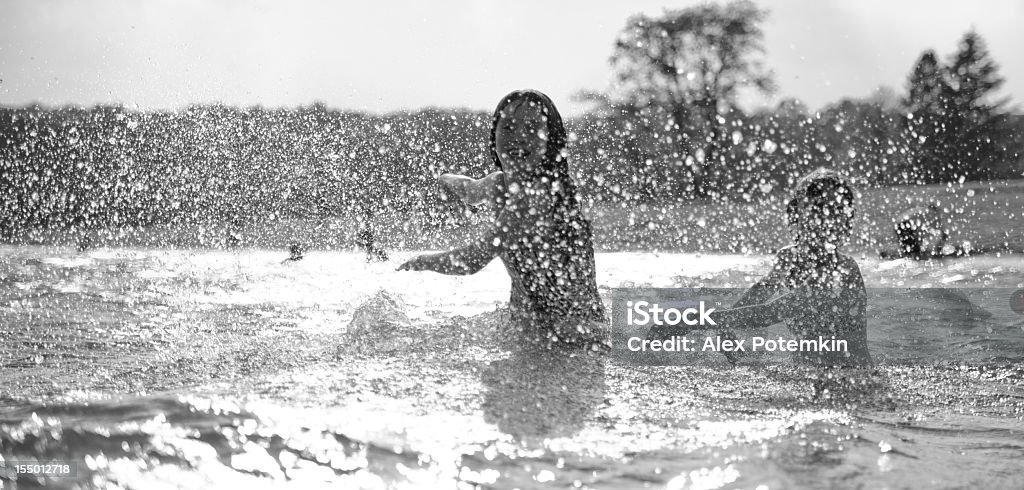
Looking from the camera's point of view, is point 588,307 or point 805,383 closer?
point 805,383

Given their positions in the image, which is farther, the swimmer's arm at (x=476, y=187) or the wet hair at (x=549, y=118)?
the swimmer's arm at (x=476, y=187)

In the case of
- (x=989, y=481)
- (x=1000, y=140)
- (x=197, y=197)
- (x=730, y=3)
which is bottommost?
(x=989, y=481)

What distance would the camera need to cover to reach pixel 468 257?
3988mm

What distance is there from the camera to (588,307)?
13.6ft

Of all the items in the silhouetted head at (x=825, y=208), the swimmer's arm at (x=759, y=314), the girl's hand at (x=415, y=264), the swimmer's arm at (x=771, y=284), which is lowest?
the swimmer's arm at (x=759, y=314)

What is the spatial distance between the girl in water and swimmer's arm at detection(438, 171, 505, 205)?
5 centimetres

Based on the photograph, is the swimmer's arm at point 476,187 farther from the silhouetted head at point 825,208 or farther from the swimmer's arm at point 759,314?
the silhouetted head at point 825,208

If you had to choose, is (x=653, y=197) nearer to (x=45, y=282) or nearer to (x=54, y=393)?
(x=45, y=282)

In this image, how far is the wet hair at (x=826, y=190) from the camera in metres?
4.18

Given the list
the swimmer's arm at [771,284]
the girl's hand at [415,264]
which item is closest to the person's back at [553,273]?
the girl's hand at [415,264]

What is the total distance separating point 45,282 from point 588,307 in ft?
20.2

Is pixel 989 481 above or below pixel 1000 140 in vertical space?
below

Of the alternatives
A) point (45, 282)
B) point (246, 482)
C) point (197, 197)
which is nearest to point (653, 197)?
point (197, 197)

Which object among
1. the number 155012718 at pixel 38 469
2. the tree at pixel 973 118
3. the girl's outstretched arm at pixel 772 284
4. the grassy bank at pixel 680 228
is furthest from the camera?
the tree at pixel 973 118
